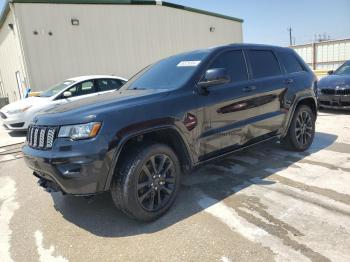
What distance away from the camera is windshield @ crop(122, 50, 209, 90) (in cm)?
373

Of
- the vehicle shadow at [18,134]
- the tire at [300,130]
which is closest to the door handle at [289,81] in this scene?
the tire at [300,130]

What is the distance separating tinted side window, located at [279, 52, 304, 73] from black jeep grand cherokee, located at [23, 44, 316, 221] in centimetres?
26

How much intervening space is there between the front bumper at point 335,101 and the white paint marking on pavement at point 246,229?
20.1 feet

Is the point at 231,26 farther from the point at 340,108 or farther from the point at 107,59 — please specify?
the point at 340,108

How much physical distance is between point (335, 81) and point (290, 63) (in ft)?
14.0

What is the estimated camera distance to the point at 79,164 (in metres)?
2.80

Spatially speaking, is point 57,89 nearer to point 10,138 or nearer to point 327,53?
point 10,138

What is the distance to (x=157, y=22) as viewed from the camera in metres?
16.5

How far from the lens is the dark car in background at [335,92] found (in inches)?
322

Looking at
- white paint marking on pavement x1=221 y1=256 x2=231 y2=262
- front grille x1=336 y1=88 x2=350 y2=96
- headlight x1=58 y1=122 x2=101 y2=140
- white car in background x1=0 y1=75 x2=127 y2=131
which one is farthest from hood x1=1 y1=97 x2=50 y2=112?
front grille x1=336 y1=88 x2=350 y2=96

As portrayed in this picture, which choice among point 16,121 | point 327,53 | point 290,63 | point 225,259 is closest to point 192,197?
point 225,259

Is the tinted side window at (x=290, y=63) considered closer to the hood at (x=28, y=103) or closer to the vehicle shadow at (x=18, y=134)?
the hood at (x=28, y=103)

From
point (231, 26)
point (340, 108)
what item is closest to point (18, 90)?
point (231, 26)

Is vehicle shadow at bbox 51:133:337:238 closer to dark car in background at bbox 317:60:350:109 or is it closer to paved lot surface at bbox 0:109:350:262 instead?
paved lot surface at bbox 0:109:350:262
